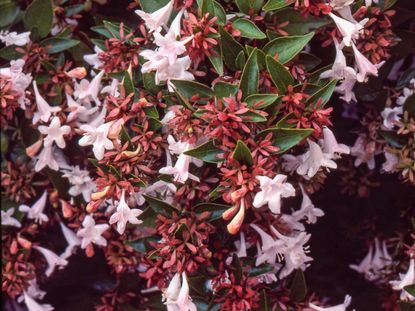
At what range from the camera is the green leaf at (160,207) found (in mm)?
1552

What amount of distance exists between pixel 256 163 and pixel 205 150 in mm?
112

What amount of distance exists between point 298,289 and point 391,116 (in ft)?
1.61

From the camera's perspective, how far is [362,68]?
5.15 ft

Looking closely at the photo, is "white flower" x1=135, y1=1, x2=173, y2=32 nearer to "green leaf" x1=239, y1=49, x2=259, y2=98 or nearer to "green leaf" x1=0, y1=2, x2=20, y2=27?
"green leaf" x1=239, y1=49, x2=259, y2=98

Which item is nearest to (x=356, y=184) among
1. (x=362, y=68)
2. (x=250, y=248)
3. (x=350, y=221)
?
(x=350, y=221)

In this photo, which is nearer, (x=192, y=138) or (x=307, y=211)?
(x=192, y=138)

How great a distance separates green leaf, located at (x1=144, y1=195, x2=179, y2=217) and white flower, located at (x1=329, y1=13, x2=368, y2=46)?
521 millimetres

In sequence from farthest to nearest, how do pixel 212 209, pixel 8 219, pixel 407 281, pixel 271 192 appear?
1. pixel 8 219
2. pixel 407 281
3. pixel 212 209
4. pixel 271 192

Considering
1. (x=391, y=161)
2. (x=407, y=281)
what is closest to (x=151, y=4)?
(x=391, y=161)

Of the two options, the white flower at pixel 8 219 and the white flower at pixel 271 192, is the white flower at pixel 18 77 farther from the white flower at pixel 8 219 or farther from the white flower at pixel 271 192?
the white flower at pixel 271 192

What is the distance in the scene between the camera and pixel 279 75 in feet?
4.77

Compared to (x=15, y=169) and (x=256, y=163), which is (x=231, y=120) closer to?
(x=256, y=163)

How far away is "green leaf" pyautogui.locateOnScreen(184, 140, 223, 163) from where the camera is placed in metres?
1.43

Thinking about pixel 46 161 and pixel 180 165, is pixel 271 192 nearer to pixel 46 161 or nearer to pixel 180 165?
pixel 180 165
